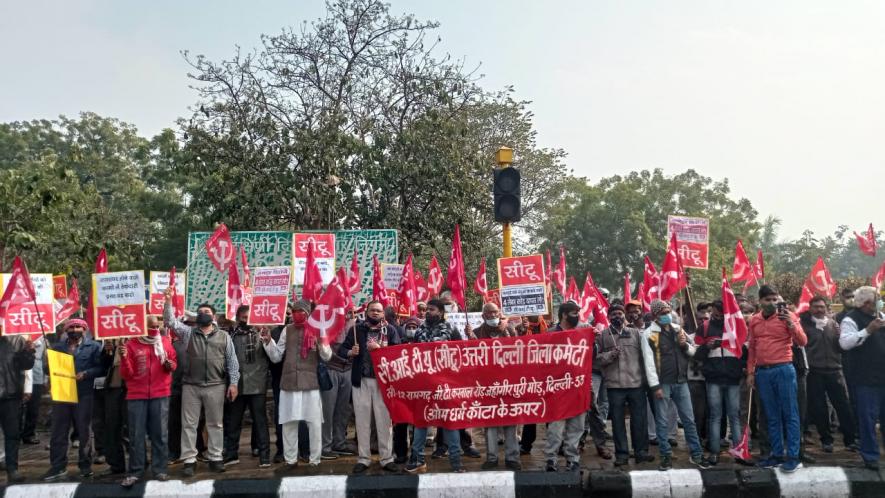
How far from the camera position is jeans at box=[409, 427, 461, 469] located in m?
8.31

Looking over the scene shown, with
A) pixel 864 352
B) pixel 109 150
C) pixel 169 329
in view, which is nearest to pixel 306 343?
pixel 169 329

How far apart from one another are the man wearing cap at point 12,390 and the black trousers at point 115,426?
972 mm

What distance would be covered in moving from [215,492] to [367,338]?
2342 millimetres

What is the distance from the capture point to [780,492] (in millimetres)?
7684

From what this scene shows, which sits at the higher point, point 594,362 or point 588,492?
point 594,362

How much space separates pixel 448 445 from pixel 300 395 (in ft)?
6.09

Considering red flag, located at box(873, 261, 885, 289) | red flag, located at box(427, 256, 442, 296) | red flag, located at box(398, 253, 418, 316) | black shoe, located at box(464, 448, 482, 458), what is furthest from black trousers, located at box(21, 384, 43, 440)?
red flag, located at box(873, 261, 885, 289)

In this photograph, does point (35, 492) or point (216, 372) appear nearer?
point (35, 492)

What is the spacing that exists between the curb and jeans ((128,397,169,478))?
24cm

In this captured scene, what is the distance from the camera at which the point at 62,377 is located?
329 inches

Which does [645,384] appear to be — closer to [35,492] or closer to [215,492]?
[215,492]

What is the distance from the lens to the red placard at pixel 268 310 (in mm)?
9047

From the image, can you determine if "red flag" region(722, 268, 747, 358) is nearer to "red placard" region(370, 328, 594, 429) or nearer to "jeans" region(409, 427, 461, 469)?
"red placard" region(370, 328, 594, 429)

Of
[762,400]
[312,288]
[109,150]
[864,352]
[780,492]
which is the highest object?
[109,150]
